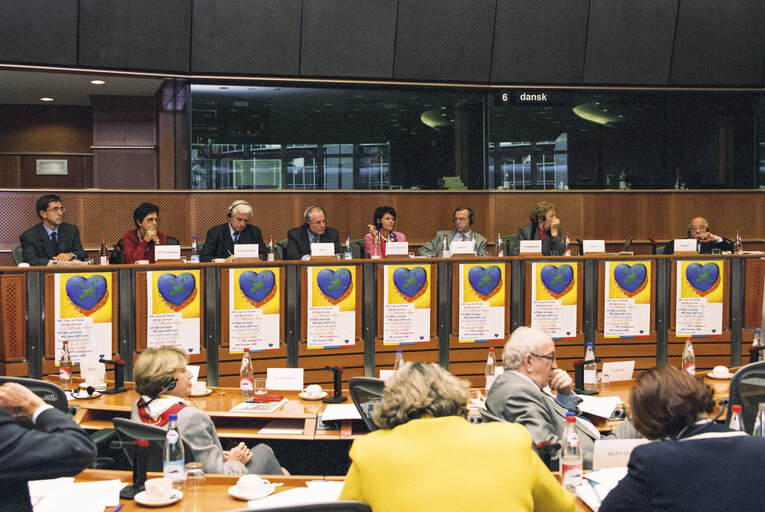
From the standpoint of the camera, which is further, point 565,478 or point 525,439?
point 565,478

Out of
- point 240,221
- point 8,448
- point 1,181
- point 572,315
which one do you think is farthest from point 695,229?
point 1,181

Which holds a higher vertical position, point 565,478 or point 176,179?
point 176,179

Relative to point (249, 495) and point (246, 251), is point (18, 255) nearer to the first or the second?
point (246, 251)

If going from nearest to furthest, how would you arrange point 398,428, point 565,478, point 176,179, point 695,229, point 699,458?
point 699,458 → point 398,428 → point 565,478 → point 695,229 → point 176,179

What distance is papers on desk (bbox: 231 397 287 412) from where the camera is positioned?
150 inches

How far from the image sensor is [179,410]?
2.95 meters

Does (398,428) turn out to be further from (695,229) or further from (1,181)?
(1,181)

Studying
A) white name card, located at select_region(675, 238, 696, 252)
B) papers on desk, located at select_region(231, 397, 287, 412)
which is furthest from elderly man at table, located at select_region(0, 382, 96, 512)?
white name card, located at select_region(675, 238, 696, 252)

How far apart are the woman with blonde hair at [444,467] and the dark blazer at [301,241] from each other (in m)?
4.63

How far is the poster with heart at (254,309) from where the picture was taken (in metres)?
5.74

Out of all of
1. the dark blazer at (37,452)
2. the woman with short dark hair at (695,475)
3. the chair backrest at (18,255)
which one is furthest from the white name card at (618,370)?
the chair backrest at (18,255)

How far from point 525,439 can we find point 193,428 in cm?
152

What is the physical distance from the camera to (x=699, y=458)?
70.9 inches

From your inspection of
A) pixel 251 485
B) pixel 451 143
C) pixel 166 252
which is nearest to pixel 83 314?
pixel 166 252
